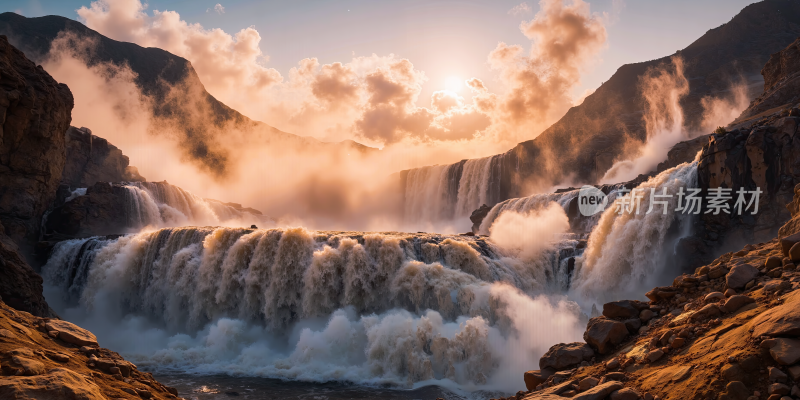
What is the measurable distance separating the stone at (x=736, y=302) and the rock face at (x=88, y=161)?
177 ft

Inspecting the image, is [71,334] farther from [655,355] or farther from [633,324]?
[633,324]

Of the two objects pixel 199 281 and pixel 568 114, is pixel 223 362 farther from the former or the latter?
pixel 568 114

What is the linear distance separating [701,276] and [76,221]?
42.3 meters

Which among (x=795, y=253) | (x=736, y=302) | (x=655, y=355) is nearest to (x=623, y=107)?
(x=795, y=253)

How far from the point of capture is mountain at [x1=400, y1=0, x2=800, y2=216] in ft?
180

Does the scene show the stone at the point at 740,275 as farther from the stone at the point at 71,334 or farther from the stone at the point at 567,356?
the stone at the point at 71,334

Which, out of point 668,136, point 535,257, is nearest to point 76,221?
point 535,257

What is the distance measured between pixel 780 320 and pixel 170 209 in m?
49.2

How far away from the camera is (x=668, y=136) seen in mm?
51062

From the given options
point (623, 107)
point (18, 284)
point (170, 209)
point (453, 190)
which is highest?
point (623, 107)

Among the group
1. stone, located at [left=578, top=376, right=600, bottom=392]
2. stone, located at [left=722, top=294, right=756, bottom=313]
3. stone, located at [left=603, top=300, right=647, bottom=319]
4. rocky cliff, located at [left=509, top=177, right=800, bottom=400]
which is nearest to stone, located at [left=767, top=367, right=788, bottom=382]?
rocky cliff, located at [left=509, top=177, right=800, bottom=400]

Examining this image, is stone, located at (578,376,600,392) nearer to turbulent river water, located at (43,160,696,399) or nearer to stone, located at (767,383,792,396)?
stone, located at (767,383,792,396)

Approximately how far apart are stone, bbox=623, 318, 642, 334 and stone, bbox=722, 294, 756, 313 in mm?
1634

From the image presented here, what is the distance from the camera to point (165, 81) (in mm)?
93875
